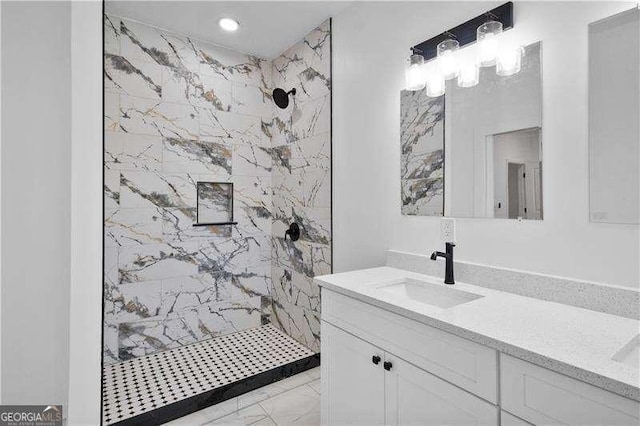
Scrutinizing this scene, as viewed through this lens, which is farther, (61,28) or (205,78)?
(205,78)

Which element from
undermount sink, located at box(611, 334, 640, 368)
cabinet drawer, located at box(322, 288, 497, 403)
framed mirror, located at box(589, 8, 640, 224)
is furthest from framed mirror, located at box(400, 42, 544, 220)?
cabinet drawer, located at box(322, 288, 497, 403)

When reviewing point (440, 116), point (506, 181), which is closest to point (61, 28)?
point (440, 116)

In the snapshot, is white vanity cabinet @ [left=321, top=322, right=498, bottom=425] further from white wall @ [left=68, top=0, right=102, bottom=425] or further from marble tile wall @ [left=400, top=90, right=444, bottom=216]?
white wall @ [left=68, top=0, right=102, bottom=425]

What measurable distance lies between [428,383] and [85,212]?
1359 millimetres

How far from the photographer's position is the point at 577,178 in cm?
124

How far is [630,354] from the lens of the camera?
0.92 metres

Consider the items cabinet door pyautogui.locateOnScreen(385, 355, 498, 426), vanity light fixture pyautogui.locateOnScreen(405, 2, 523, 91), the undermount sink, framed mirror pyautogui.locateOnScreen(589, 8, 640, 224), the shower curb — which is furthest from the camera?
the shower curb

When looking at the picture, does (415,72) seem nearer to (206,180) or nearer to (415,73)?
(415,73)

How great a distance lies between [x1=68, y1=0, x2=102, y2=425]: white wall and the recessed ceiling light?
146 cm

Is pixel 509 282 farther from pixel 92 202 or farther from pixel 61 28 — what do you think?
pixel 61 28

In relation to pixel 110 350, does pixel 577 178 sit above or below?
above

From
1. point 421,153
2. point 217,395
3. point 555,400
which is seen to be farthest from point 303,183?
point 555,400

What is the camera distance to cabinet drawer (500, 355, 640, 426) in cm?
73

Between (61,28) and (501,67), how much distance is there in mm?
1737
